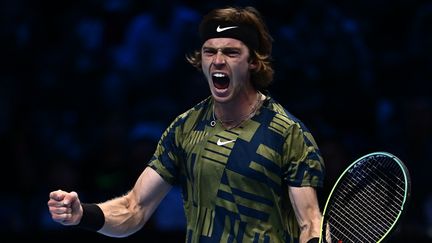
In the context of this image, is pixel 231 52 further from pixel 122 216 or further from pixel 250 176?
pixel 122 216

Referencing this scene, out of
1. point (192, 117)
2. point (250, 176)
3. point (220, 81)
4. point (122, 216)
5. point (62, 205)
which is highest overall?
point (220, 81)

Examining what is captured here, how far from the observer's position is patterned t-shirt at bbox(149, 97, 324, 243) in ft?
16.2

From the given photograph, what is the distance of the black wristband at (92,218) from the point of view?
5.07 meters

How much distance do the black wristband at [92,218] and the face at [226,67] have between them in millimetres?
824

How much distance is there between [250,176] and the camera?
16.2ft

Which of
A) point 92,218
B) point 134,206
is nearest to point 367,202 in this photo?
point 134,206

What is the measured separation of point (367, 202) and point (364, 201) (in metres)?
0.02

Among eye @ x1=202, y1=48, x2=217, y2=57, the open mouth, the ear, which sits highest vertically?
eye @ x1=202, y1=48, x2=217, y2=57

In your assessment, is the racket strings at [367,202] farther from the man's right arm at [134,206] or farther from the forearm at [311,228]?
the man's right arm at [134,206]

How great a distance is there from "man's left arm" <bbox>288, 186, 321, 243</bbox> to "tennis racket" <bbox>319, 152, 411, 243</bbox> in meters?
0.06

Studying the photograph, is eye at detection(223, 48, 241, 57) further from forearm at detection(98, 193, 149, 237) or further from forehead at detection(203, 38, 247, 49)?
forearm at detection(98, 193, 149, 237)

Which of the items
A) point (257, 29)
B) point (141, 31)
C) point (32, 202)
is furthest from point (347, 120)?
point (257, 29)

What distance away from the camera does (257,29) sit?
5.17 meters

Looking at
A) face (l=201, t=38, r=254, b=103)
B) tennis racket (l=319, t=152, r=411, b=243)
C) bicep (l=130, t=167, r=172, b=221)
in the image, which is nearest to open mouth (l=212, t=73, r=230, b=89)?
face (l=201, t=38, r=254, b=103)
